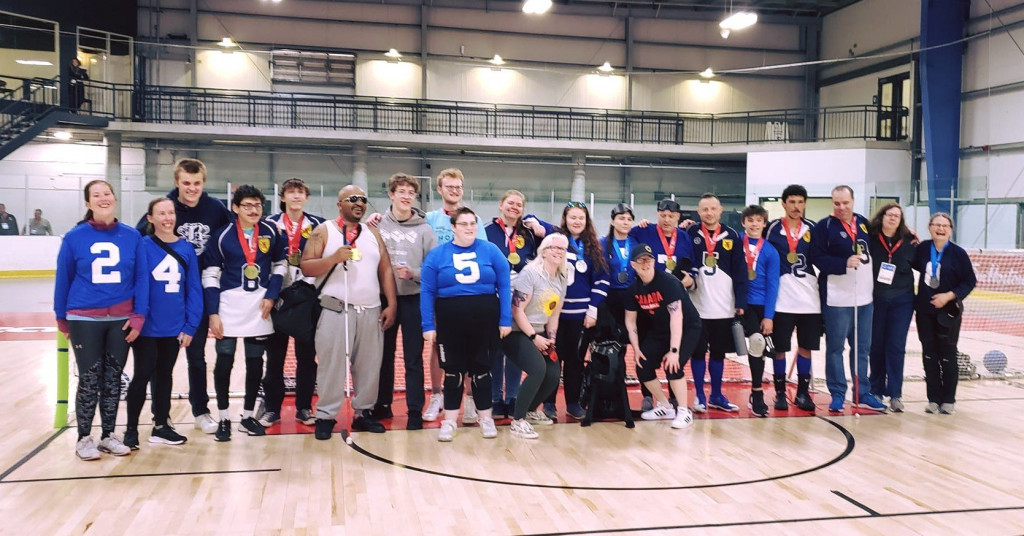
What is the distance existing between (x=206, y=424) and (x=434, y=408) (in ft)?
5.63

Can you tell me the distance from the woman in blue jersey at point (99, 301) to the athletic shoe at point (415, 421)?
1.92m

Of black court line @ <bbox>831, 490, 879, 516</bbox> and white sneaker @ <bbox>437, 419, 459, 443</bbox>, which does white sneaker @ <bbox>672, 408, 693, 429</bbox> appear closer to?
black court line @ <bbox>831, 490, 879, 516</bbox>

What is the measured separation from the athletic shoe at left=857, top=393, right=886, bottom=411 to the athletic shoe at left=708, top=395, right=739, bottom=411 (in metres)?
1.15

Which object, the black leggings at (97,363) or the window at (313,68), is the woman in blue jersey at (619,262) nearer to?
the black leggings at (97,363)

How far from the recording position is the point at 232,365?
17.3ft

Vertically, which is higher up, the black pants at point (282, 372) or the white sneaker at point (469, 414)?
the black pants at point (282, 372)

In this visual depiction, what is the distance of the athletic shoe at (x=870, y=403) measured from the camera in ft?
21.2

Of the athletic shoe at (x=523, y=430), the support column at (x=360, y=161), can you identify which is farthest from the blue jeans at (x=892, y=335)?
the support column at (x=360, y=161)

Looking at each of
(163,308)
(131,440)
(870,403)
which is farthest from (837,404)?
(131,440)

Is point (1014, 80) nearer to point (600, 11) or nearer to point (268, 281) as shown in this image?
point (600, 11)

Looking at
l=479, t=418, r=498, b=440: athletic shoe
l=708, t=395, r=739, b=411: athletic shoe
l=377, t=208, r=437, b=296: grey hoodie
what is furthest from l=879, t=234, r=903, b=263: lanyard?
l=377, t=208, r=437, b=296: grey hoodie

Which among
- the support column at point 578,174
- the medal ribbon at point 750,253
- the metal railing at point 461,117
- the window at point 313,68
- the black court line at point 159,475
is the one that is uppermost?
the window at point 313,68

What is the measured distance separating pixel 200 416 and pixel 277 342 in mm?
799

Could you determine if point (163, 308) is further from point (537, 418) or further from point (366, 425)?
point (537, 418)
